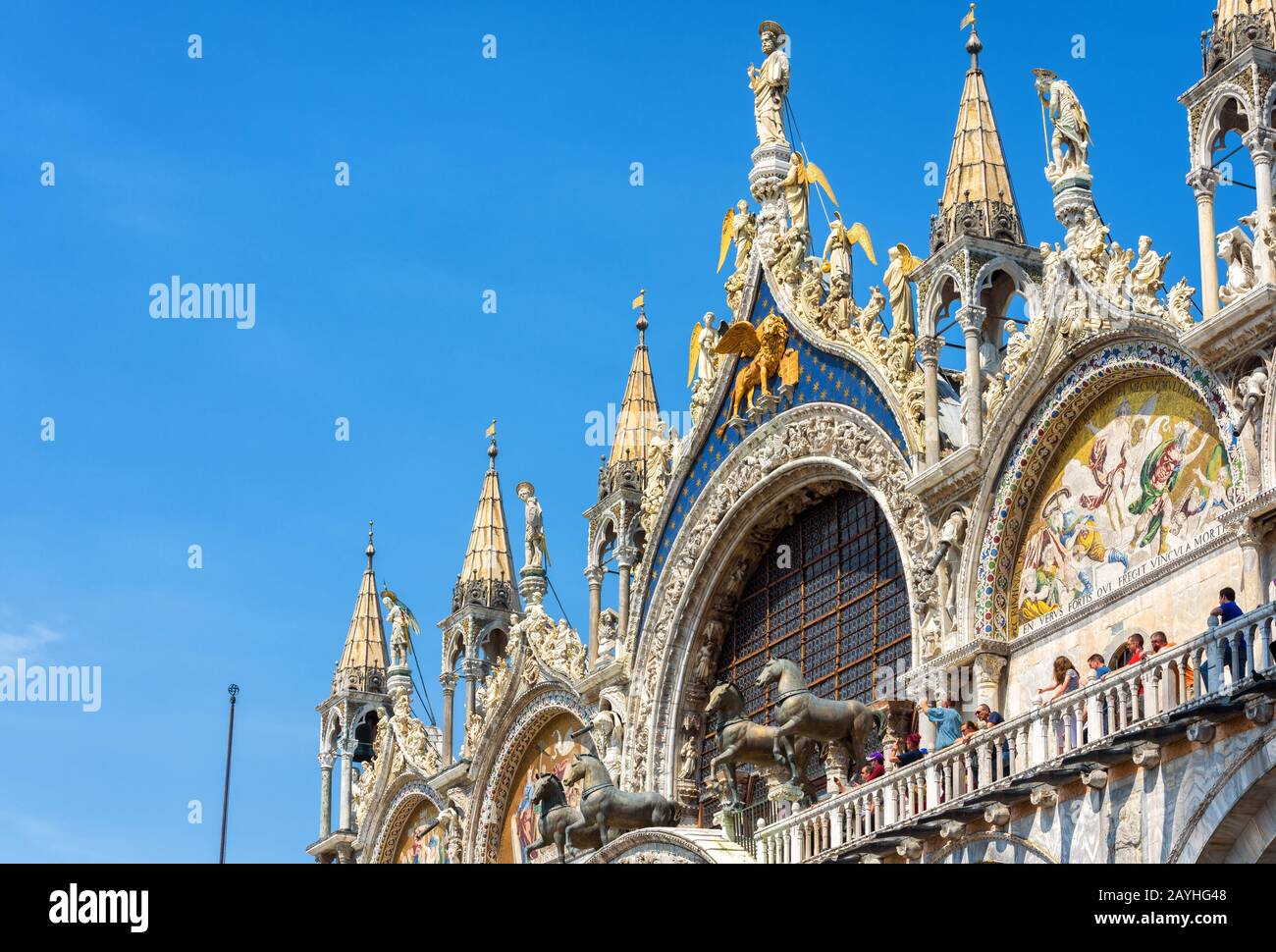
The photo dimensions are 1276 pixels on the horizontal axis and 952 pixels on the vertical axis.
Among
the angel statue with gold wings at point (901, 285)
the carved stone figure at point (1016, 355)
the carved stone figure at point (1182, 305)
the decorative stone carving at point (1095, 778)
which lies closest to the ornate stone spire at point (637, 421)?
the angel statue with gold wings at point (901, 285)

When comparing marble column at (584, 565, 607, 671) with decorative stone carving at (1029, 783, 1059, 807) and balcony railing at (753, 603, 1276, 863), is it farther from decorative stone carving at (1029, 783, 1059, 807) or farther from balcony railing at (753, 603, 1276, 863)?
decorative stone carving at (1029, 783, 1059, 807)

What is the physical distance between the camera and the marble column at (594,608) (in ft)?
132

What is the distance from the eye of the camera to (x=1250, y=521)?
26047mm

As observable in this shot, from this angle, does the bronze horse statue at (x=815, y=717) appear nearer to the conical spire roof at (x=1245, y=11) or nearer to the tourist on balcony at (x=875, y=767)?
the tourist on balcony at (x=875, y=767)

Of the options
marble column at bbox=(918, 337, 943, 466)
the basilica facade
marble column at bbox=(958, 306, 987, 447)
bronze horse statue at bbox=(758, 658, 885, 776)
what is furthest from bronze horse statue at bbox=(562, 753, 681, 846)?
marble column at bbox=(958, 306, 987, 447)

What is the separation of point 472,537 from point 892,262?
1455cm

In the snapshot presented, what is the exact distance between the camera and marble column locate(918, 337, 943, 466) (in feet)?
106

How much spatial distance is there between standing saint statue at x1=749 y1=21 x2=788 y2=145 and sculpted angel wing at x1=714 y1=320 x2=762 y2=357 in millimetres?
3143

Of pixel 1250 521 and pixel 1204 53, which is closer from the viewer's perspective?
pixel 1250 521

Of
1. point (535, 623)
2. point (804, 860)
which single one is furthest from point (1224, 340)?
point (535, 623)

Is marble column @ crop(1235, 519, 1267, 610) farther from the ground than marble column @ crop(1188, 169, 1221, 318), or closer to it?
closer to it

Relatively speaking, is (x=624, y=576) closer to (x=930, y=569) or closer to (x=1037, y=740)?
(x=930, y=569)

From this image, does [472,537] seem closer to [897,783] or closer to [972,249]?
[972,249]

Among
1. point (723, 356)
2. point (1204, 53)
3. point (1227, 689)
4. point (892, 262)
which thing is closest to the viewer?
point (1227, 689)
